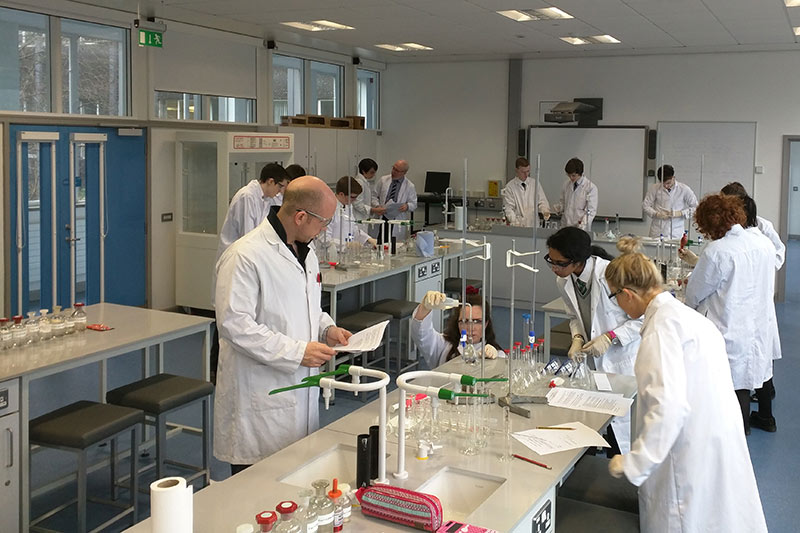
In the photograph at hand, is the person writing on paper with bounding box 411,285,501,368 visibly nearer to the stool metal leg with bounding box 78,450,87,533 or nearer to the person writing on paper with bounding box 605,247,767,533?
the person writing on paper with bounding box 605,247,767,533

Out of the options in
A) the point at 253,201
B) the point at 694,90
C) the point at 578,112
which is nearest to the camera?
the point at 253,201

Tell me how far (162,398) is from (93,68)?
4.34 metres

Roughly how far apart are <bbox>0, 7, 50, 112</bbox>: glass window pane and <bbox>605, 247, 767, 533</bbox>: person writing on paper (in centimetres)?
556

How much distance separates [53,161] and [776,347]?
217 inches

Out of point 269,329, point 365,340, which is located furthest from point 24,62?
point 365,340

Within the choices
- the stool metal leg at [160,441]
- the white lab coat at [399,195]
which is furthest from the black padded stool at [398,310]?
the white lab coat at [399,195]

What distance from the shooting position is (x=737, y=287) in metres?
4.39

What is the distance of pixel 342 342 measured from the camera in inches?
119

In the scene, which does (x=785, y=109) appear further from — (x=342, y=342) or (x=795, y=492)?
(x=342, y=342)

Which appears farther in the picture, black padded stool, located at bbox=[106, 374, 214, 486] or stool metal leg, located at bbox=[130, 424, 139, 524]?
black padded stool, located at bbox=[106, 374, 214, 486]

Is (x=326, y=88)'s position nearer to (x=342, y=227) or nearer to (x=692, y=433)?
(x=342, y=227)

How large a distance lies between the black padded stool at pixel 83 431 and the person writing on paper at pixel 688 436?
2004 mm

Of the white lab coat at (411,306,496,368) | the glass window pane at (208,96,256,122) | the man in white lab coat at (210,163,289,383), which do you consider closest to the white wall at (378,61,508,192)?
the glass window pane at (208,96,256,122)

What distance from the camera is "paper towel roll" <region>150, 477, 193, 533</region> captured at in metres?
1.75
